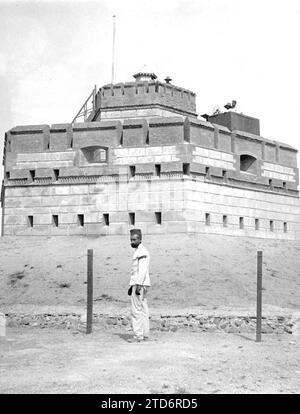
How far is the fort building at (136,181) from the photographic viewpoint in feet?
59.3

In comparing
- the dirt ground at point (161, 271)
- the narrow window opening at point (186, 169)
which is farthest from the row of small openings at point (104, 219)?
the narrow window opening at point (186, 169)

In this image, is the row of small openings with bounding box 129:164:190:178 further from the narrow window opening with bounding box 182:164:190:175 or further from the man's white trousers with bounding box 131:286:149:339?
the man's white trousers with bounding box 131:286:149:339

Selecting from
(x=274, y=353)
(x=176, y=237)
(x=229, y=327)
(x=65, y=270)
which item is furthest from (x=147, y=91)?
(x=274, y=353)

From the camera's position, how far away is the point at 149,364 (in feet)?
21.9

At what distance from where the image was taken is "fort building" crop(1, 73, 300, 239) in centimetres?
1808

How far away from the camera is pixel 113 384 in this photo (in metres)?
5.56

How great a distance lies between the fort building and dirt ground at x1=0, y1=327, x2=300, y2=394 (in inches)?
343

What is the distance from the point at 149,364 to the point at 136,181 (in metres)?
12.0

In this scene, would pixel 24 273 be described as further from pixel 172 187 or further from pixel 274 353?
pixel 274 353

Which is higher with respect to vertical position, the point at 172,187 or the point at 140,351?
the point at 172,187

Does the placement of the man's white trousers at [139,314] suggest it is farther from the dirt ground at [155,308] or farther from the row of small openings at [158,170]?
the row of small openings at [158,170]

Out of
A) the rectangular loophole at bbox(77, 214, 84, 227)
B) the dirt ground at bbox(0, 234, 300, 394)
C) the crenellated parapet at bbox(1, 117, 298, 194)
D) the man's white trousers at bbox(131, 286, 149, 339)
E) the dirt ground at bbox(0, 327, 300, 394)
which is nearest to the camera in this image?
the dirt ground at bbox(0, 327, 300, 394)

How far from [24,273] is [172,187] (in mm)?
5846

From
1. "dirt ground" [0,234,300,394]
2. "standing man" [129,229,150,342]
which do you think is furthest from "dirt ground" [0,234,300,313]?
"standing man" [129,229,150,342]
